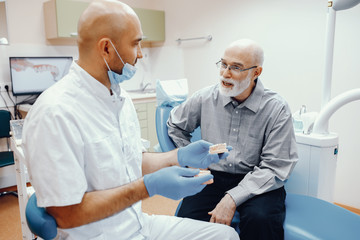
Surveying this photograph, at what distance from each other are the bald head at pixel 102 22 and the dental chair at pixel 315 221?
1.05 m

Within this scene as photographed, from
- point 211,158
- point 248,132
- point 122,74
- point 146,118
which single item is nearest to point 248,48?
point 248,132

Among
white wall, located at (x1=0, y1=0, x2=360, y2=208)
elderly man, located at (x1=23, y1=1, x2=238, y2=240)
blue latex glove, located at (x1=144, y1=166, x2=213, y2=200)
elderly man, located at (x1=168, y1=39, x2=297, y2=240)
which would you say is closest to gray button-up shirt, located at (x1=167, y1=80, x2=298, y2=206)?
elderly man, located at (x1=168, y1=39, x2=297, y2=240)

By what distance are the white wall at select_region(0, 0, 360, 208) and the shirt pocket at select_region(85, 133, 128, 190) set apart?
2246mm

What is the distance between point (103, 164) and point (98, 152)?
47 mm

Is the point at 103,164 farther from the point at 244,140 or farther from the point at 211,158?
the point at 244,140

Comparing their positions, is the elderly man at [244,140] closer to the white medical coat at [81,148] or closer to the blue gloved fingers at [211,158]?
the blue gloved fingers at [211,158]

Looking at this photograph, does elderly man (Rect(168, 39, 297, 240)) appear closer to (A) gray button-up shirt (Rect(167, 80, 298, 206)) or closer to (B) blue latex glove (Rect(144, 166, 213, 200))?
(A) gray button-up shirt (Rect(167, 80, 298, 206))

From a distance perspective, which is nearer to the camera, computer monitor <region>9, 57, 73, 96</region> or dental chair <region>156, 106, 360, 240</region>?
dental chair <region>156, 106, 360, 240</region>

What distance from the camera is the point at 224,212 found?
141 centimetres

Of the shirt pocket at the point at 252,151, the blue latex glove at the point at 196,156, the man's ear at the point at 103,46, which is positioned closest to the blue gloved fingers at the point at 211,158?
the blue latex glove at the point at 196,156

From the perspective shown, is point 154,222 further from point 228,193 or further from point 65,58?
point 65,58

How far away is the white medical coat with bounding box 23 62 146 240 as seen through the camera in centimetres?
89

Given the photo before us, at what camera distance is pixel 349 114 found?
8.43 ft

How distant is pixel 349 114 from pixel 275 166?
1468mm
